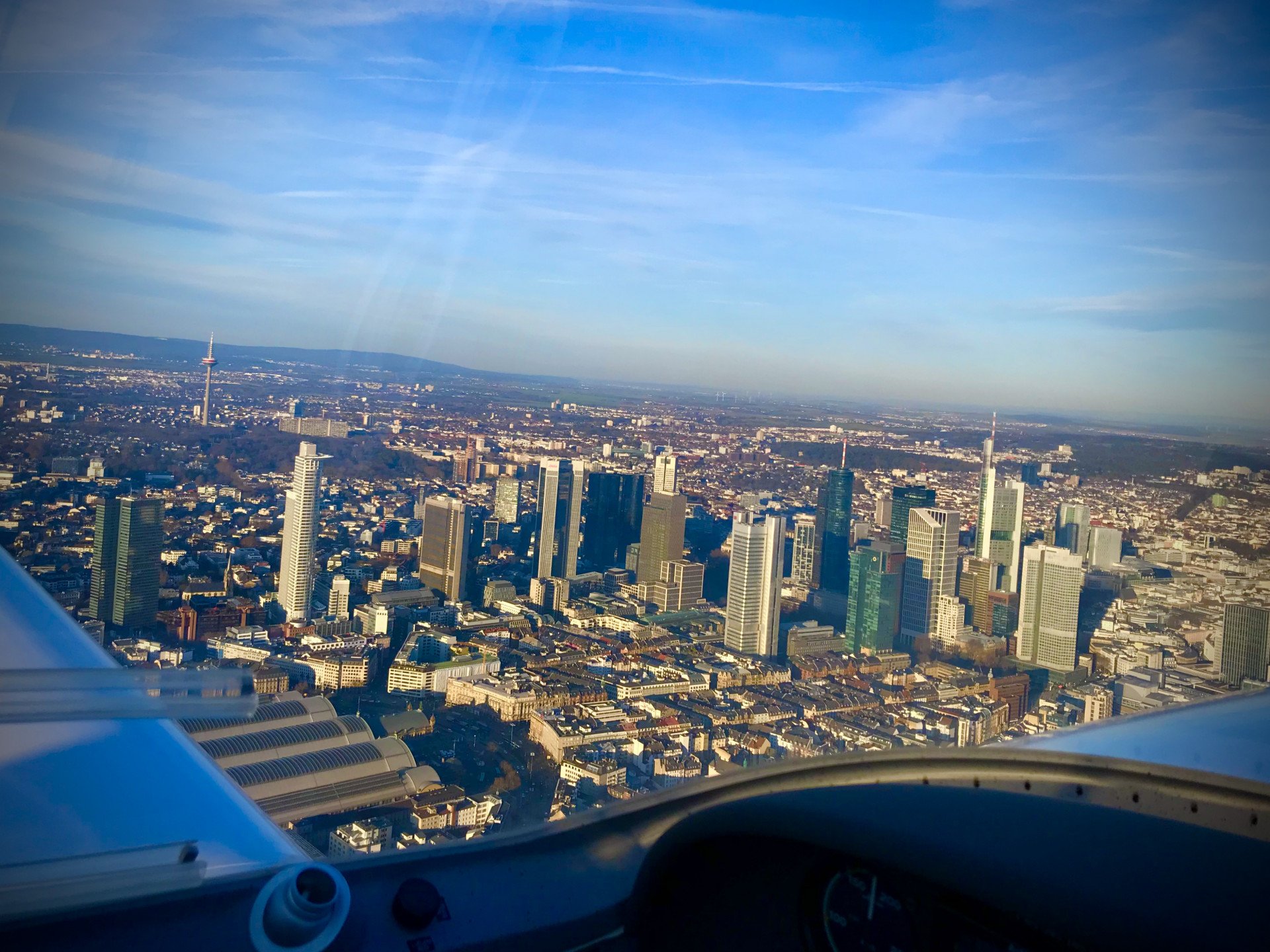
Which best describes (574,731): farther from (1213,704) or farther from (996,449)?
(996,449)

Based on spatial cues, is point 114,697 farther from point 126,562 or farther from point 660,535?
point 660,535

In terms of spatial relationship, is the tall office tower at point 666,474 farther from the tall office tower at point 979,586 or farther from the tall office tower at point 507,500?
the tall office tower at point 979,586

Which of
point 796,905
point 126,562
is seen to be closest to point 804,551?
point 126,562

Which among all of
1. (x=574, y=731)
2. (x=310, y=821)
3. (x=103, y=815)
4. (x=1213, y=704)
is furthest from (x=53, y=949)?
(x=1213, y=704)

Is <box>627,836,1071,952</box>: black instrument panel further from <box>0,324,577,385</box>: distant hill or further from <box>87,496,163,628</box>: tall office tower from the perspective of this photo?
<box>0,324,577,385</box>: distant hill

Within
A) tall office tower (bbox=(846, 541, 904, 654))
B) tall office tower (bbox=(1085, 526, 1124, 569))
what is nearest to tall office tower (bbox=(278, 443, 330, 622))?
tall office tower (bbox=(846, 541, 904, 654))

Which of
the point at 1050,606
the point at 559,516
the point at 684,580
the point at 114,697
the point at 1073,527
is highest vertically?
the point at 1073,527
